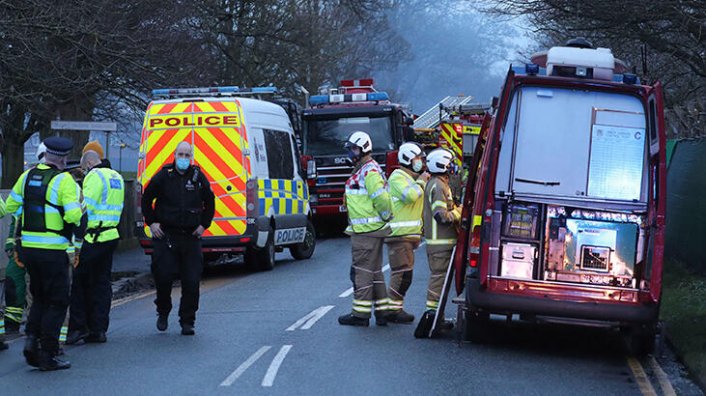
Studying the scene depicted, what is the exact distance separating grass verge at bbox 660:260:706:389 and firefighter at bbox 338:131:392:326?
9.65 feet

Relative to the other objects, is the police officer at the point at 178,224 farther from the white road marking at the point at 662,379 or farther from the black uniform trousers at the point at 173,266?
the white road marking at the point at 662,379

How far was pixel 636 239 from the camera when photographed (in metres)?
10.5

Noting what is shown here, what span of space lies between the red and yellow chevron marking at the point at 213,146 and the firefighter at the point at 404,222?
568 centimetres

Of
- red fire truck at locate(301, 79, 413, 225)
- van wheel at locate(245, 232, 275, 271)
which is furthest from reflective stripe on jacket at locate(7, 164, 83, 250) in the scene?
red fire truck at locate(301, 79, 413, 225)

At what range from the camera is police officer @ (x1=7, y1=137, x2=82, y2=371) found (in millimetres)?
9953

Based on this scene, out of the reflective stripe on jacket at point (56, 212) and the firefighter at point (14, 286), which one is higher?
the reflective stripe on jacket at point (56, 212)

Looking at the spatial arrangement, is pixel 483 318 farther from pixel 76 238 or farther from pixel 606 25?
pixel 606 25

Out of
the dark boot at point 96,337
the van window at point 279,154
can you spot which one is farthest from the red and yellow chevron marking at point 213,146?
the dark boot at point 96,337

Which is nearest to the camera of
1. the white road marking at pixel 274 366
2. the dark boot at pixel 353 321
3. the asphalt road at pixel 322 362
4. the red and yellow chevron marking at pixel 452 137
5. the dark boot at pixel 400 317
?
the asphalt road at pixel 322 362

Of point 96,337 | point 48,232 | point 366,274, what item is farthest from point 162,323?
point 48,232

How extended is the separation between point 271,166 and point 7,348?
852cm

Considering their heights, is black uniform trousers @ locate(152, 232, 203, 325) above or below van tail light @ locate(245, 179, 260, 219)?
below

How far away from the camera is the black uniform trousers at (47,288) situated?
9.90 m

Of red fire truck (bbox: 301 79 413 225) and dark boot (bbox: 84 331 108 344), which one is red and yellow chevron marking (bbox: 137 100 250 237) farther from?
red fire truck (bbox: 301 79 413 225)
